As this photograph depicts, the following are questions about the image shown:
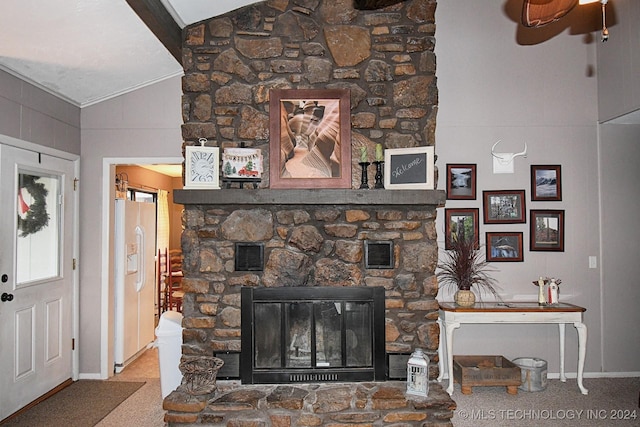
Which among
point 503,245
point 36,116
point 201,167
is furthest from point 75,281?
point 503,245

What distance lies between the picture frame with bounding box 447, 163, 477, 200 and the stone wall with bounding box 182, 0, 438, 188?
0.95 metres

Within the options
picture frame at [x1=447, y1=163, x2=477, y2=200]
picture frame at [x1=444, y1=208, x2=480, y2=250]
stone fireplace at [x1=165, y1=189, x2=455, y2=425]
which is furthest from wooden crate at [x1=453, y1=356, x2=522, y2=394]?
picture frame at [x1=447, y1=163, x2=477, y2=200]

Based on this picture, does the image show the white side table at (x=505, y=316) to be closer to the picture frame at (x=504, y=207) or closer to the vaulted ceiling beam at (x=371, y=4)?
the picture frame at (x=504, y=207)

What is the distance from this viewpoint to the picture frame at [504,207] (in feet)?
14.6

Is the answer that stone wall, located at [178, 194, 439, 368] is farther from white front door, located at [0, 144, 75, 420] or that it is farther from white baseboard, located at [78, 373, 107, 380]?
white baseboard, located at [78, 373, 107, 380]

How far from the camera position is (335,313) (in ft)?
11.5

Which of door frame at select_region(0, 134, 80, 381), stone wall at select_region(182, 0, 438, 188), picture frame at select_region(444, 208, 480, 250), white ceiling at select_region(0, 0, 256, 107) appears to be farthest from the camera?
picture frame at select_region(444, 208, 480, 250)

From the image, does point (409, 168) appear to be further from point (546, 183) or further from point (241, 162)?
point (546, 183)

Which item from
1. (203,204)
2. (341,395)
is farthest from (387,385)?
(203,204)

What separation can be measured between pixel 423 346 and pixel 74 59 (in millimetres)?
3307

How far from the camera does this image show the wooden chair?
681cm

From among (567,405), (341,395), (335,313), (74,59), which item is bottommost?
(567,405)

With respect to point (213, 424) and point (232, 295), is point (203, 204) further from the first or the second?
point (213, 424)

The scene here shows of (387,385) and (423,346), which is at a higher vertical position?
(423,346)
